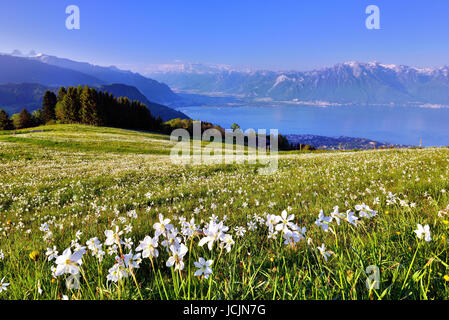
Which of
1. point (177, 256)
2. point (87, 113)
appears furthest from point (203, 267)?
point (87, 113)

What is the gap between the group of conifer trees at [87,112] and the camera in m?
86.0

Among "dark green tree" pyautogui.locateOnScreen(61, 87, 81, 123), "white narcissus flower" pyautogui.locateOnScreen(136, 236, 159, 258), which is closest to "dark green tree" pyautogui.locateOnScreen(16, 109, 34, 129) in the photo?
"dark green tree" pyautogui.locateOnScreen(61, 87, 81, 123)

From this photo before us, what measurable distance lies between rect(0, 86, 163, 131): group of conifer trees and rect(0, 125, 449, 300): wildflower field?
90405mm

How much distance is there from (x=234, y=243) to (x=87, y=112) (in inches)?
4060

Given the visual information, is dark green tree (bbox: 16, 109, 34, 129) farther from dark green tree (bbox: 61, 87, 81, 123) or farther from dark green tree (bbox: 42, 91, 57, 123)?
dark green tree (bbox: 61, 87, 81, 123)

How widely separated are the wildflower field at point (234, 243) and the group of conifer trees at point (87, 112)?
90.4m

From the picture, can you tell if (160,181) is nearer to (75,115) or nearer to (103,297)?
(103,297)

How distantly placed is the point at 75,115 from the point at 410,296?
108882 millimetres

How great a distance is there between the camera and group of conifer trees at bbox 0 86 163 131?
86.0 meters
